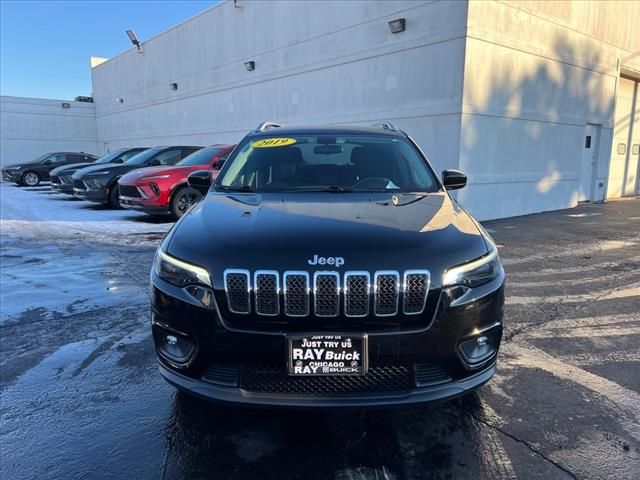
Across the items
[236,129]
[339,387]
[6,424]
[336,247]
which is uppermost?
[236,129]

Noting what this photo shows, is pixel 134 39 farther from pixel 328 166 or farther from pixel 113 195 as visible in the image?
pixel 328 166

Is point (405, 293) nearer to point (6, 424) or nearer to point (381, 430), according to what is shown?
point (381, 430)

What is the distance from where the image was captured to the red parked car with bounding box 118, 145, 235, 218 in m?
8.84

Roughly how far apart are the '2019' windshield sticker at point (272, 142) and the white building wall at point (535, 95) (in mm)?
6245

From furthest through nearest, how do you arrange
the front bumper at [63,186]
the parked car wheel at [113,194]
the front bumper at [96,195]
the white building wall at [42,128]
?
the white building wall at [42,128] → the front bumper at [63,186] → the parked car wheel at [113,194] → the front bumper at [96,195]

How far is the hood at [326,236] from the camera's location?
2.12 metres

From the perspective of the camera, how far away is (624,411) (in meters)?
2.73

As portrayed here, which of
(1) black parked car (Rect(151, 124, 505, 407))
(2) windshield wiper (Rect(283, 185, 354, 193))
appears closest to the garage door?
(2) windshield wiper (Rect(283, 185, 354, 193))

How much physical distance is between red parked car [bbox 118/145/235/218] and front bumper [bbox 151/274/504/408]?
6876 mm

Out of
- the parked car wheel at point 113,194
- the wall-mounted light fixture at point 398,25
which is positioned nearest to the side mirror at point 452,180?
the wall-mounted light fixture at point 398,25

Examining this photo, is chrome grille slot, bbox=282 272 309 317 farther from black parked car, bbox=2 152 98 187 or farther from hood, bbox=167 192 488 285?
black parked car, bbox=2 152 98 187

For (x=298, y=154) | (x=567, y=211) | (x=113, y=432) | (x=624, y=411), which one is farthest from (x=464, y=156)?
(x=113, y=432)

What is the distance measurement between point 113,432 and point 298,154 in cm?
231

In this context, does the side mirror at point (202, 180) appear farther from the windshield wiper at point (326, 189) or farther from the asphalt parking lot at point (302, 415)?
the asphalt parking lot at point (302, 415)
